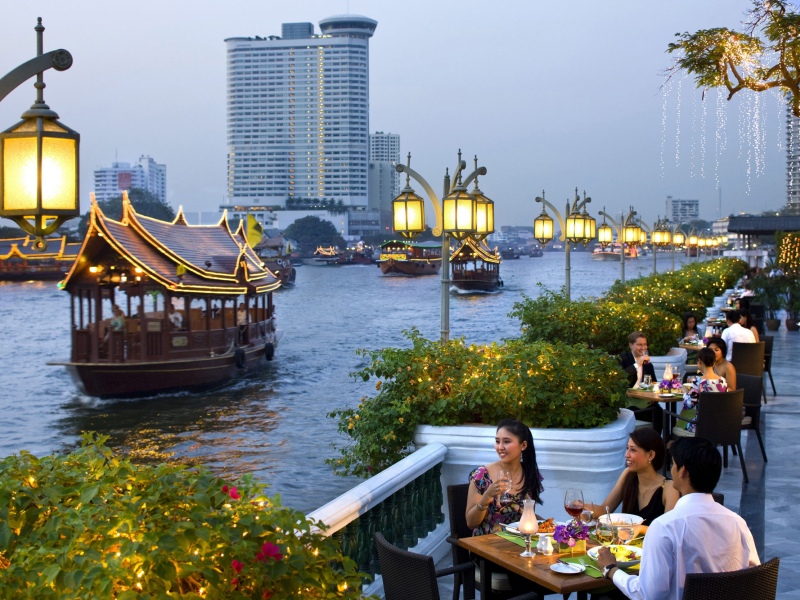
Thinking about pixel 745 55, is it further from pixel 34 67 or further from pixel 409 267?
pixel 409 267

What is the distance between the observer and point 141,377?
21391 millimetres

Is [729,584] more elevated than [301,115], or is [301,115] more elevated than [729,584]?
[301,115]

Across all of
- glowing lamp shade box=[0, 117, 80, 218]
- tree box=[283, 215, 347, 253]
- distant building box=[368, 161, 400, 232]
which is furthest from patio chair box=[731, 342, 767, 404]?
distant building box=[368, 161, 400, 232]

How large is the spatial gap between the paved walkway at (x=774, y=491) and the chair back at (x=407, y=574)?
1.56 metres

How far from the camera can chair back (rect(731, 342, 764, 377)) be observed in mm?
9812

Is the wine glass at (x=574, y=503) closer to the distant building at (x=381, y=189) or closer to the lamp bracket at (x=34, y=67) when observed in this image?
the lamp bracket at (x=34, y=67)

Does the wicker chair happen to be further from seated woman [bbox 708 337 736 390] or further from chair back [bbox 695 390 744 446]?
seated woman [bbox 708 337 736 390]

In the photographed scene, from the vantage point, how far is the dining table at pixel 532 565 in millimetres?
3291

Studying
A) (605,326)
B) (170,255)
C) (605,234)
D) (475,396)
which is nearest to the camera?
(475,396)

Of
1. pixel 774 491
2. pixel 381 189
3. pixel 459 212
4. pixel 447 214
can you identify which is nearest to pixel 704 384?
pixel 774 491

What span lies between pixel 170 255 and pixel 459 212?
15932 millimetres

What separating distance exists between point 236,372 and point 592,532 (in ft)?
70.9

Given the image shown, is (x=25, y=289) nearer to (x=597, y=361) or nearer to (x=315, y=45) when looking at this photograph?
(x=597, y=361)

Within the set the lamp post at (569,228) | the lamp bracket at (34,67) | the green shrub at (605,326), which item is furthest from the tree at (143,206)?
the lamp bracket at (34,67)
